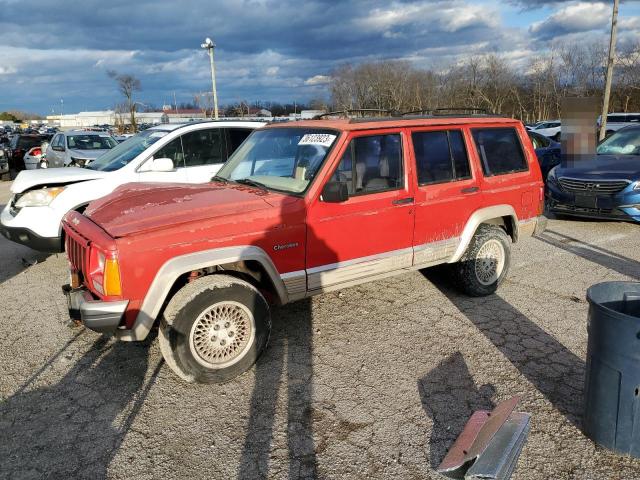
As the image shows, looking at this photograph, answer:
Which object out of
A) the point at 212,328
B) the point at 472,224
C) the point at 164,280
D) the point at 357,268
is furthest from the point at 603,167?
the point at 164,280

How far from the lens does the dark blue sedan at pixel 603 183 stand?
8.00 m

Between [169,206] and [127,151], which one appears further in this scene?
[127,151]

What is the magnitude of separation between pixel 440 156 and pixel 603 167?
18.2 ft

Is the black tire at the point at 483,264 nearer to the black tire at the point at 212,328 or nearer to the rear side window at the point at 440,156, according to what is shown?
the rear side window at the point at 440,156

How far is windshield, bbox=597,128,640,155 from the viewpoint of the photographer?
9.43 meters

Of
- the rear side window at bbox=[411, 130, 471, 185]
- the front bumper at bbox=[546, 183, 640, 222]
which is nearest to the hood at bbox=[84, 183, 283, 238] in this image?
the rear side window at bbox=[411, 130, 471, 185]

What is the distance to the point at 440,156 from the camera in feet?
15.7

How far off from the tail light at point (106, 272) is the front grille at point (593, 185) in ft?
26.1

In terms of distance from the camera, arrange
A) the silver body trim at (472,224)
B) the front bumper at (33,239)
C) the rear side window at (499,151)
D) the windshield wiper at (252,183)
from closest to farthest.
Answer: the windshield wiper at (252,183)
the silver body trim at (472,224)
the rear side window at (499,151)
the front bumper at (33,239)

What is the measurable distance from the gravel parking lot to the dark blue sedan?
3391mm

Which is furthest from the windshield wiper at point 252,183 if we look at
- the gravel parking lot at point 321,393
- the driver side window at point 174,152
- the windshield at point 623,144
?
the windshield at point 623,144

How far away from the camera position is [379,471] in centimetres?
282

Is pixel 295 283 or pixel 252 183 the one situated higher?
pixel 252 183

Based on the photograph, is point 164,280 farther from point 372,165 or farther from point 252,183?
point 372,165
